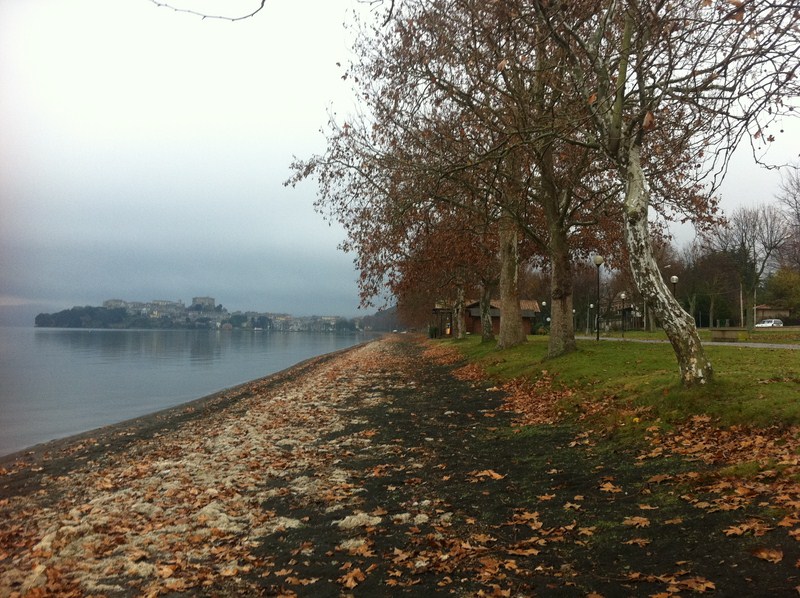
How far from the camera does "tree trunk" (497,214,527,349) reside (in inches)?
1091

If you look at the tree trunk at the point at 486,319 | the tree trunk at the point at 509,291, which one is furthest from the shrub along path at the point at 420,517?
the tree trunk at the point at 486,319

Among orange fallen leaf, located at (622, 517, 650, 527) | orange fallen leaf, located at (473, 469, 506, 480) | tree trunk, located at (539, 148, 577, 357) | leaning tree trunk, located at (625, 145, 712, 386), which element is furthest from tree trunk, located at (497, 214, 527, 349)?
orange fallen leaf, located at (622, 517, 650, 527)

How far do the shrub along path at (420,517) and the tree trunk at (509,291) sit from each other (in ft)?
50.1

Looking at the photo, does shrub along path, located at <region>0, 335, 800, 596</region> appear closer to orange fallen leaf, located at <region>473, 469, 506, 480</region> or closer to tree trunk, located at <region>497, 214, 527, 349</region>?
orange fallen leaf, located at <region>473, 469, 506, 480</region>

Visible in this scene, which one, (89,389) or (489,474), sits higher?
(489,474)

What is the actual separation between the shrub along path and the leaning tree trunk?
4.68 feet

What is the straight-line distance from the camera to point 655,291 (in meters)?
10.4

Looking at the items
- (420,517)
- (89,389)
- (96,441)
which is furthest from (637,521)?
(89,389)

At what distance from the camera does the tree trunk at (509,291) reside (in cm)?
2770

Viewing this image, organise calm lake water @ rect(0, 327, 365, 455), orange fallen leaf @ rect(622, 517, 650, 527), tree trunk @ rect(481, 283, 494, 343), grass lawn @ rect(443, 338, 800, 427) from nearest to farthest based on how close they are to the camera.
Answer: orange fallen leaf @ rect(622, 517, 650, 527) → grass lawn @ rect(443, 338, 800, 427) → calm lake water @ rect(0, 327, 365, 455) → tree trunk @ rect(481, 283, 494, 343)

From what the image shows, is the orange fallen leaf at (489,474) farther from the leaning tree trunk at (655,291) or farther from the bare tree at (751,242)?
the bare tree at (751,242)

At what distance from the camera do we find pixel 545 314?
95.3m

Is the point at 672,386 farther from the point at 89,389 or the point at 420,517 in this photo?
the point at 89,389

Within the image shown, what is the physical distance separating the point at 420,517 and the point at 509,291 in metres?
21.5
